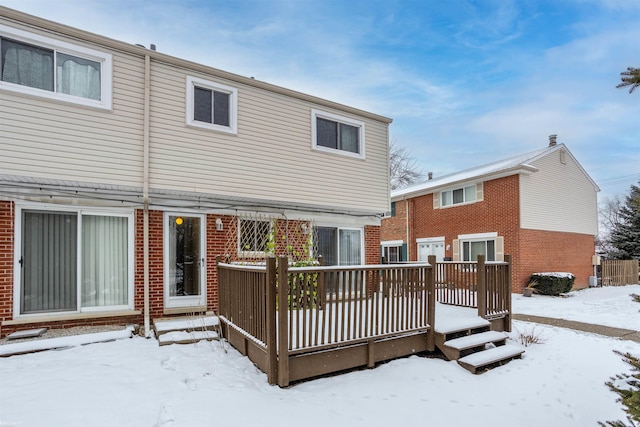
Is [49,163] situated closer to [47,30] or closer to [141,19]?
[47,30]

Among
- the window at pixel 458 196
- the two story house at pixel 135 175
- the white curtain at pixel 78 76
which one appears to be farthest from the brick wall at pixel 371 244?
the window at pixel 458 196

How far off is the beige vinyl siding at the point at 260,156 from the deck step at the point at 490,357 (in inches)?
189

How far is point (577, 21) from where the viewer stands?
858 centimetres

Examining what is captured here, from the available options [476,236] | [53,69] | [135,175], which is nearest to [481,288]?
[135,175]

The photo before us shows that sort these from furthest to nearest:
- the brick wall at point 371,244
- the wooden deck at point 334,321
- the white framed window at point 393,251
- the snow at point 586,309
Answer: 1. the white framed window at point 393,251
2. the brick wall at point 371,244
3. the snow at point 586,309
4. the wooden deck at point 334,321

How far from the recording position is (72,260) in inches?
247

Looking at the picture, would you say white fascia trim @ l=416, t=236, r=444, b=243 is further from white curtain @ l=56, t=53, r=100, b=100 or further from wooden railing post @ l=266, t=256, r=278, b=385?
white curtain @ l=56, t=53, r=100, b=100

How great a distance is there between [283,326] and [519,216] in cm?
1309

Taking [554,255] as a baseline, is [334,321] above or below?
below

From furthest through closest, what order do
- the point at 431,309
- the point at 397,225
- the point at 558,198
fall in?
the point at 397,225 < the point at 558,198 < the point at 431,309

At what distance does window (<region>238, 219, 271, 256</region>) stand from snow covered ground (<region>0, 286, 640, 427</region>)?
277 centimetres

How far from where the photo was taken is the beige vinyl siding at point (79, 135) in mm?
5660

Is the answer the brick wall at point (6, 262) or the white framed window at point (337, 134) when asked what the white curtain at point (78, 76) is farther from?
the white framed window at point (337, 134)

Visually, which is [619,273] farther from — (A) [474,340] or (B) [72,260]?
(B) [72,260]
